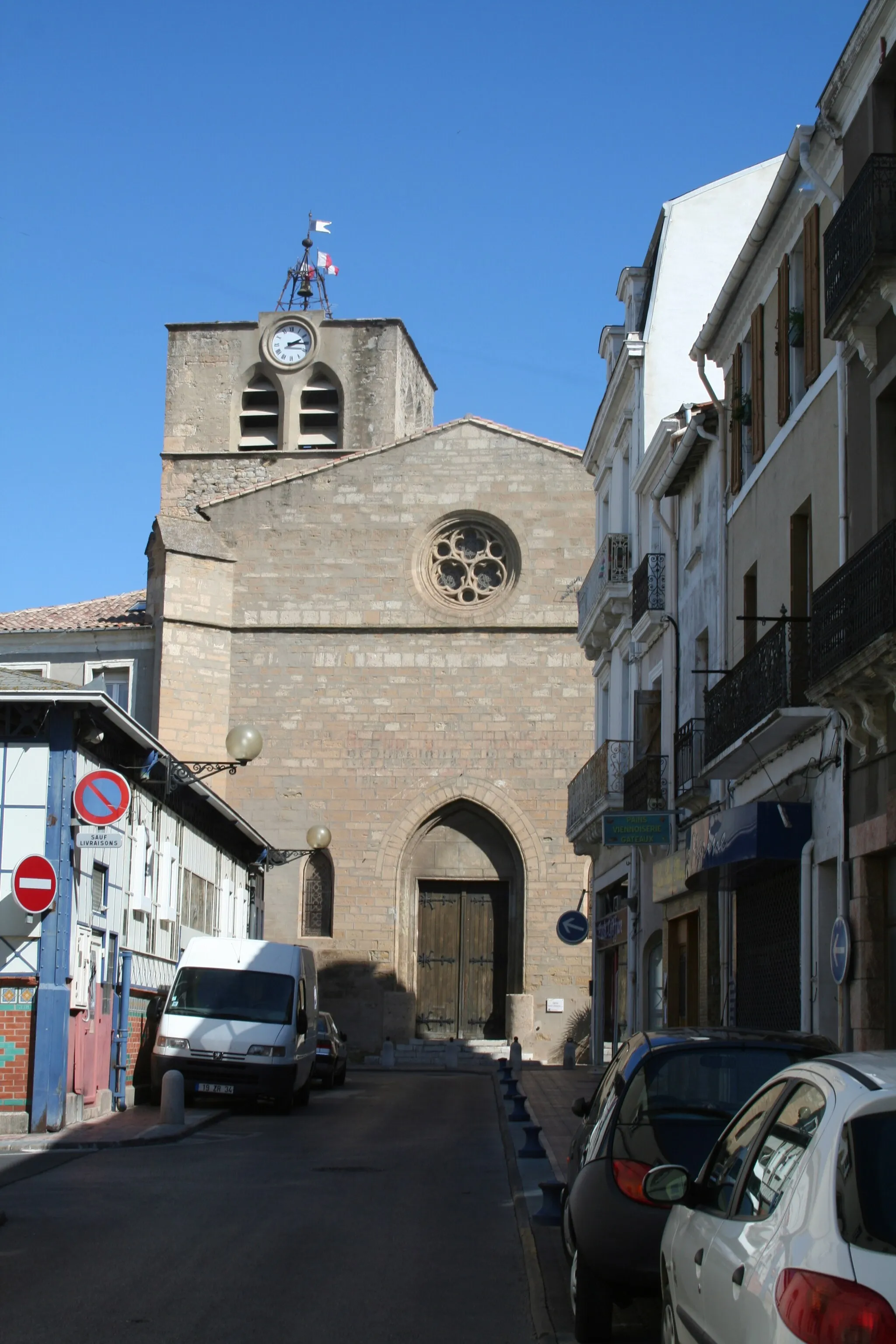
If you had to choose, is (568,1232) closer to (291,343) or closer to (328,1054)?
(328,1054)

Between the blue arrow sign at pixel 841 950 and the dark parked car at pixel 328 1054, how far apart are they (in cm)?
1366

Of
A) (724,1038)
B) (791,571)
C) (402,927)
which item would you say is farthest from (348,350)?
(724,1038)

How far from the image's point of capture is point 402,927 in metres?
36.3

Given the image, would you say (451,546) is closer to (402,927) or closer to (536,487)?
(536,487)

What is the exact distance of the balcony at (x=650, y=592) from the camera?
21906mm

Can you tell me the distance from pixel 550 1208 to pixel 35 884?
27.5 ft

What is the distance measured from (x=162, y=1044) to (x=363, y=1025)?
15.7m

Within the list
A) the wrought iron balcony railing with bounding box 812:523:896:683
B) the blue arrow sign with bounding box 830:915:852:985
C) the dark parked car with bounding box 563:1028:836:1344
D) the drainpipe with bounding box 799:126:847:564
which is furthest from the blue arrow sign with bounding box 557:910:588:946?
the dark parked car with bounding box 563:1028:836:1344

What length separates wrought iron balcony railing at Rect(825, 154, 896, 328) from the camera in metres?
11.3

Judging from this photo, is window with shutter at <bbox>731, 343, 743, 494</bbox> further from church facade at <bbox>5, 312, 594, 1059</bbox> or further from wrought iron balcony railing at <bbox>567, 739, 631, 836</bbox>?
church facade at <bbox>5, 312, 594, 1059</bbox>

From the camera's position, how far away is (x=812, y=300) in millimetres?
14812

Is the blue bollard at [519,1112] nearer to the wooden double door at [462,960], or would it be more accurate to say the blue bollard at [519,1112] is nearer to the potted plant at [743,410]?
the potted plant at [743,410]

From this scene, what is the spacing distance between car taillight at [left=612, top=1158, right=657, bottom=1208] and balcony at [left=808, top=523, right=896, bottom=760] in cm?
459

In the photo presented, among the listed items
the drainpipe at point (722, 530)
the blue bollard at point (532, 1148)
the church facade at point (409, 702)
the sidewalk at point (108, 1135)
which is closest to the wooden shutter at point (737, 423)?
the drainpipe at point (722, 530)
